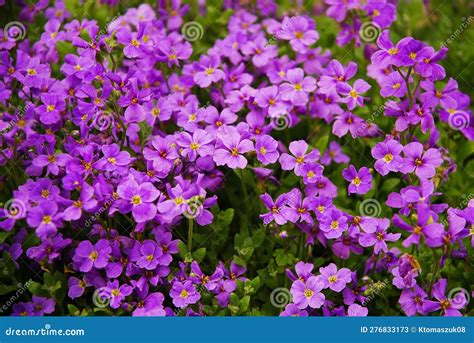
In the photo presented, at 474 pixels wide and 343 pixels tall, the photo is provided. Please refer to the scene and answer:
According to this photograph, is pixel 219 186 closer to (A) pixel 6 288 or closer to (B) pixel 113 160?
(B) pixel 113 160

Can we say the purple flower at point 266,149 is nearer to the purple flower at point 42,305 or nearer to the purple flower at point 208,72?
the purple flower at point 208,72

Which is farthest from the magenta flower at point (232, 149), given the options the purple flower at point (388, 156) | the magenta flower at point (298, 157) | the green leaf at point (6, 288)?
the green leaf at point (6, 288)

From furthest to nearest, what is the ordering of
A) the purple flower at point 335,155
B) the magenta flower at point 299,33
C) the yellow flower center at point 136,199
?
the magenta flower at point 299,33
the purple flower at point 335,155
the yellow flower center at point 136,199

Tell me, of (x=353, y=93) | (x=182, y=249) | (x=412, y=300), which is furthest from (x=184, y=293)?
(x=353, y=93)

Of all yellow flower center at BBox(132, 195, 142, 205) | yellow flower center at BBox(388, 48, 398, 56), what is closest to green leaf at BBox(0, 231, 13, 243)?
yellow flower center at BBox(132, 195, 142, 205)

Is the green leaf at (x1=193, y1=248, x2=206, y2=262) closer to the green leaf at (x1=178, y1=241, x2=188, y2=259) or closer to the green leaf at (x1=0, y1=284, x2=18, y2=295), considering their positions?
the green leaf at (x1=178, y1=241, x2=188, y2=259)
